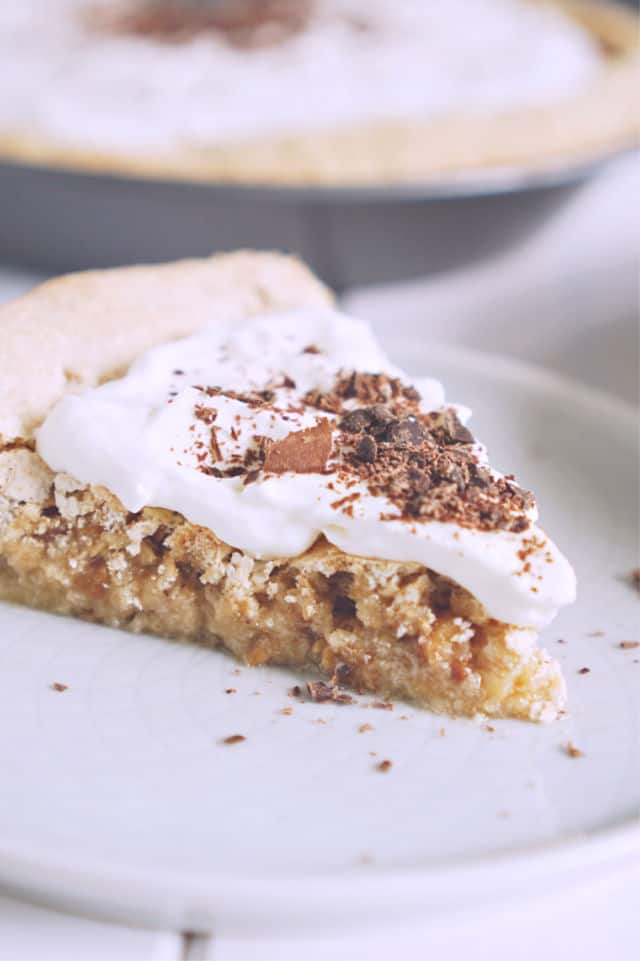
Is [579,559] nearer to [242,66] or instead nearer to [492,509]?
[492,509]

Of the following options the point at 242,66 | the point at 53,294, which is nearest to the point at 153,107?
the point at 242,66

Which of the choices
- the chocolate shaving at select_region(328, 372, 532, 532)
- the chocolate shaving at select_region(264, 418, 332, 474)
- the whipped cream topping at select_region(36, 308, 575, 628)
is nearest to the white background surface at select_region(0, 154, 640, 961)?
the whipped cream topping at select_region(36, 308, 575, 628)

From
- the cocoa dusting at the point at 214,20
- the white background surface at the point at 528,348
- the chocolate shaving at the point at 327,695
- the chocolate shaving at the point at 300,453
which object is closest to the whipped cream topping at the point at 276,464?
the chocolate shaving at the point at 300,453

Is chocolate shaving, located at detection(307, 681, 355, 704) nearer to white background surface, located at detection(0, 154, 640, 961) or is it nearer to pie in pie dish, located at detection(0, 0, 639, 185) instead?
white background surface, located at detection(0, 154, 640, 961)

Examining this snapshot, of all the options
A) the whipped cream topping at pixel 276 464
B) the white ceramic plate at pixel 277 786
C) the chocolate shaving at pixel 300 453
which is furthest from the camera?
the chocolate shaving at pixel 300 453

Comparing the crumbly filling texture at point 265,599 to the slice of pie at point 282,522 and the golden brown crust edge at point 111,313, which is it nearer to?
the slice of pie at point 282,522

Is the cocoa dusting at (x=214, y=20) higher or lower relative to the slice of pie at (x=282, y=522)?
higher

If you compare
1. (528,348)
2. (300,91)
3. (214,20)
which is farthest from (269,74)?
(528,348)
